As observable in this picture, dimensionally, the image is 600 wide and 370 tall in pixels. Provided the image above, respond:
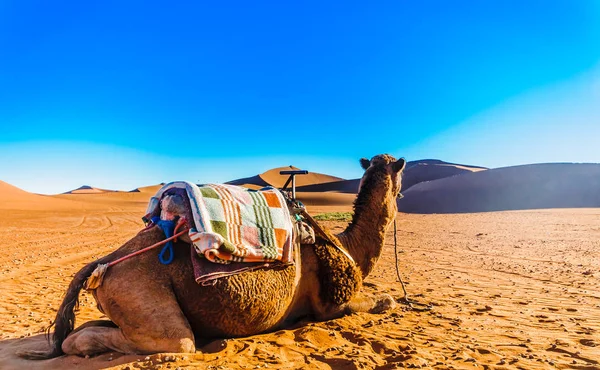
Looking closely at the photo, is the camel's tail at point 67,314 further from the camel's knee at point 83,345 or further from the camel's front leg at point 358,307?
the camel's front leg at point 358,307

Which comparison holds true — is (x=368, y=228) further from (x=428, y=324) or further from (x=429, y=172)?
(x=429, y=172)

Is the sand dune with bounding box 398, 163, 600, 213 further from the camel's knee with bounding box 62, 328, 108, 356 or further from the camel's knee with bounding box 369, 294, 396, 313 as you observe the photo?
the camel's knee with bounding box 62, 328, 108, 356

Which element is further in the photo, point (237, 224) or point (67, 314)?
point (237, 224)

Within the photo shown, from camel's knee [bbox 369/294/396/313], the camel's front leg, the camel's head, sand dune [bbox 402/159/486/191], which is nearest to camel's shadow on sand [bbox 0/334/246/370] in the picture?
the camel's front leg

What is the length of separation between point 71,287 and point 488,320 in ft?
15.0

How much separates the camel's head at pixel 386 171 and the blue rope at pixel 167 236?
244 centimetres

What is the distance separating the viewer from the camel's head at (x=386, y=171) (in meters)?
5.19

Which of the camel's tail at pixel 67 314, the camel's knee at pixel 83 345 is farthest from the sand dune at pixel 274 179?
the camel's knee at pixel 83 345

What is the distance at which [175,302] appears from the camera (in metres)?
3.49

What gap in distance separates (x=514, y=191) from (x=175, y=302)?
1586 inches

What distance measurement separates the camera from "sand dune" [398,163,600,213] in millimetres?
34875

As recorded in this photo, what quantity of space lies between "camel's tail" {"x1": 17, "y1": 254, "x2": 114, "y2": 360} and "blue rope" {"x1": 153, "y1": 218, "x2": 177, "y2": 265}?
0.46 m

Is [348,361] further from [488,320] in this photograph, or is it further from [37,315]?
[37,315]

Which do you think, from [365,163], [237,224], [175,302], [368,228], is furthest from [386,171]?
[175,302]
